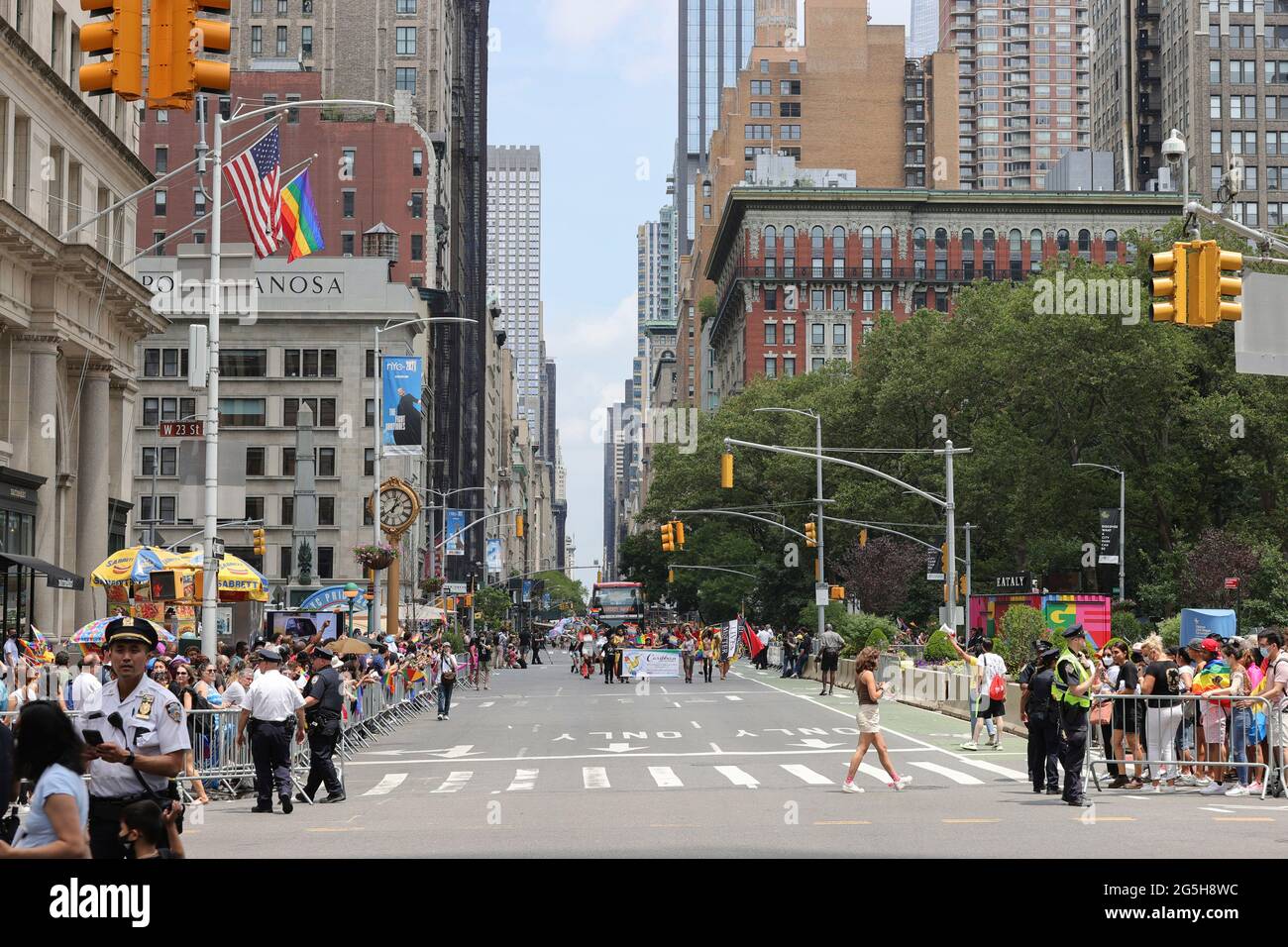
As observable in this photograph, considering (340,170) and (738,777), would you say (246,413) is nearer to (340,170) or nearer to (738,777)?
(340,170)

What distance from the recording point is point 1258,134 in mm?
124312

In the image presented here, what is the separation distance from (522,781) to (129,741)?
42.9 ft

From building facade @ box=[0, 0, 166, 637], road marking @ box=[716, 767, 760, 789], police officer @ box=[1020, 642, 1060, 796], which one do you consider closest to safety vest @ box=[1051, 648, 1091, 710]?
police officer @ box=[1020, 642, 1060, 796]

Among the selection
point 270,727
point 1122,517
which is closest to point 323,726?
point 270,727

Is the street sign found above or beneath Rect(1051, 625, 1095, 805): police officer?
above

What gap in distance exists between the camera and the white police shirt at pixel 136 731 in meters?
9.02

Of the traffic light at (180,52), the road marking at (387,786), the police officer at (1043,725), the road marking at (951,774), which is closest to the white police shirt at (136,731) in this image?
the traffic light at (180,52)

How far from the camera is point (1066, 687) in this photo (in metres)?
18.0

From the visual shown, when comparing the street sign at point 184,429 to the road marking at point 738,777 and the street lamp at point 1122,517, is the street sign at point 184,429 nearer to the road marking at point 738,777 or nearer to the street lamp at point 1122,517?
the road marking at point 738,777

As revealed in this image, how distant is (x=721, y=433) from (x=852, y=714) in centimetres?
5655

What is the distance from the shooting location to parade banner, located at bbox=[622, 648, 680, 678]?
56.7 meters

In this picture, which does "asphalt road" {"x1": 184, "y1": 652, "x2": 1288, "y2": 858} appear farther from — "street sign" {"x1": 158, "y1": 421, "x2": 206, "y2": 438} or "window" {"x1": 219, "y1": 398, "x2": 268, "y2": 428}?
"window" {"x1": 219, "y1": 398, "x2": 268, "y2": 428}

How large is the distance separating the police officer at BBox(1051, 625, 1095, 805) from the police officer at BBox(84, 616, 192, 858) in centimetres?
1109
